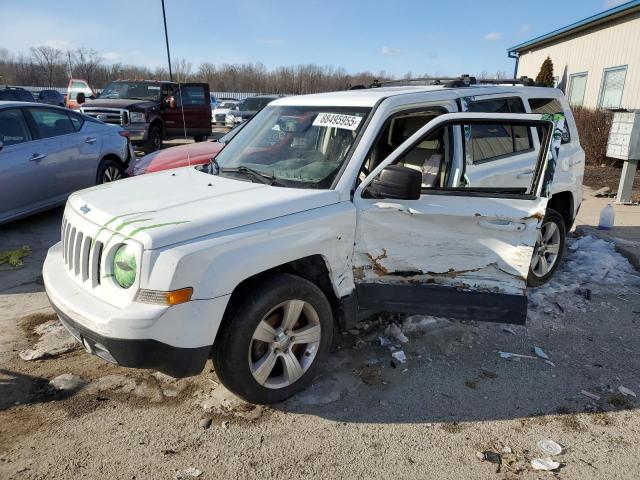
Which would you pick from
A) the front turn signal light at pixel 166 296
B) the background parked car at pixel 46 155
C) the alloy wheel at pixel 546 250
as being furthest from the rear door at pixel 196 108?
the front turn signal light at pixel 166 296

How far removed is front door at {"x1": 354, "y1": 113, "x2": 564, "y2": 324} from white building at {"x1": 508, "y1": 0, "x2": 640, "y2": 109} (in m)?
12.8

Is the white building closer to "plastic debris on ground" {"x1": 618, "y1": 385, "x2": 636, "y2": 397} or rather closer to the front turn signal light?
"plastic debris on ground" {"x1": 618, "y1": 385, "x2": 636, "y2": 397}

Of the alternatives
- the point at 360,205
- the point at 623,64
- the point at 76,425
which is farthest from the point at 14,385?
the point at 623,64

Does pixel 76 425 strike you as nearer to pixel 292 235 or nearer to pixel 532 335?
pixel 292 235

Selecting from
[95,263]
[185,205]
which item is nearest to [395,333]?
[185,205]

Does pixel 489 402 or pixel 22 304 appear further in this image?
pixel 22 304

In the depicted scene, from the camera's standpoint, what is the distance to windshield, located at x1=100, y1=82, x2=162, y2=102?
1413cm

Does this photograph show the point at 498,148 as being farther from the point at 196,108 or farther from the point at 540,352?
the point at 196,108

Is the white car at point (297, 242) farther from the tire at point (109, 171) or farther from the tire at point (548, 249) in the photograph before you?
the tire at point (109, 171)

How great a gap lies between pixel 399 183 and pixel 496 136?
6.11 ft

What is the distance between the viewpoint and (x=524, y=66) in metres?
22.2

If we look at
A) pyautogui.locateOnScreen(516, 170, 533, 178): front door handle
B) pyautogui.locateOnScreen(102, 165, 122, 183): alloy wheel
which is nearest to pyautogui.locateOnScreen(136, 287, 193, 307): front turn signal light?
pyautogui.locateOnScreen(516, 170, 533, 178): front door handle

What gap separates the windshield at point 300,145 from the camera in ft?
10.8

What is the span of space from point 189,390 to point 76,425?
2.24ft
